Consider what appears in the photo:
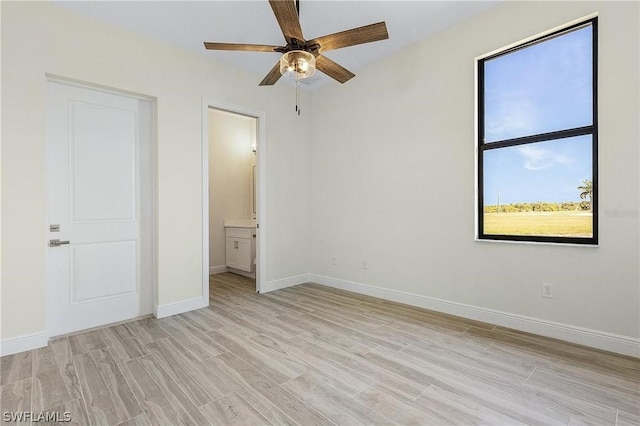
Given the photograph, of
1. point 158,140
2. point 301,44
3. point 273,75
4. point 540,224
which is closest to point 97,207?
point 158,140

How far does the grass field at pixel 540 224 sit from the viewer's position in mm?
2561

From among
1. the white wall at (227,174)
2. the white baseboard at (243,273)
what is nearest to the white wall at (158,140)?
the white baseboard at (243,273)

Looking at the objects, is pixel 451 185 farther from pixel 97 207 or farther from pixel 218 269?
pixel 218 269

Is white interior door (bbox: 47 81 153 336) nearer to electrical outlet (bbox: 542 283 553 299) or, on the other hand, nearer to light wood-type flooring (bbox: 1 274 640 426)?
light wood-type flooring (bbox: 1 274 640 426)

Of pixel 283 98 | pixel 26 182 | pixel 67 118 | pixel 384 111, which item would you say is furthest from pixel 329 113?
pixel 26 182

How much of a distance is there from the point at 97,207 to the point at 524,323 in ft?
14.0

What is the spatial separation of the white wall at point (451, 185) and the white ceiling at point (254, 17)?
302 millimetres

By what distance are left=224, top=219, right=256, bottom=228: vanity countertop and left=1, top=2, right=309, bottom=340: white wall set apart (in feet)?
3.31

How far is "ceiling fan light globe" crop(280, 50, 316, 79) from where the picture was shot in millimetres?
2412

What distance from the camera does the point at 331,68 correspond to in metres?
2.72

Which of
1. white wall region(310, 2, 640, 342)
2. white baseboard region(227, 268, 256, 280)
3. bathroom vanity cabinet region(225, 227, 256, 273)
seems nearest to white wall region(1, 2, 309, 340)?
white wall region(310, 2, 640, 342)

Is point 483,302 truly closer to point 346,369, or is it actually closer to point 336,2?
point 346,369

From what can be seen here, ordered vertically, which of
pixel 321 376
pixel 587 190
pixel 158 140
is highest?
pixel 158 140

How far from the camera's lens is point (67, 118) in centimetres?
290
